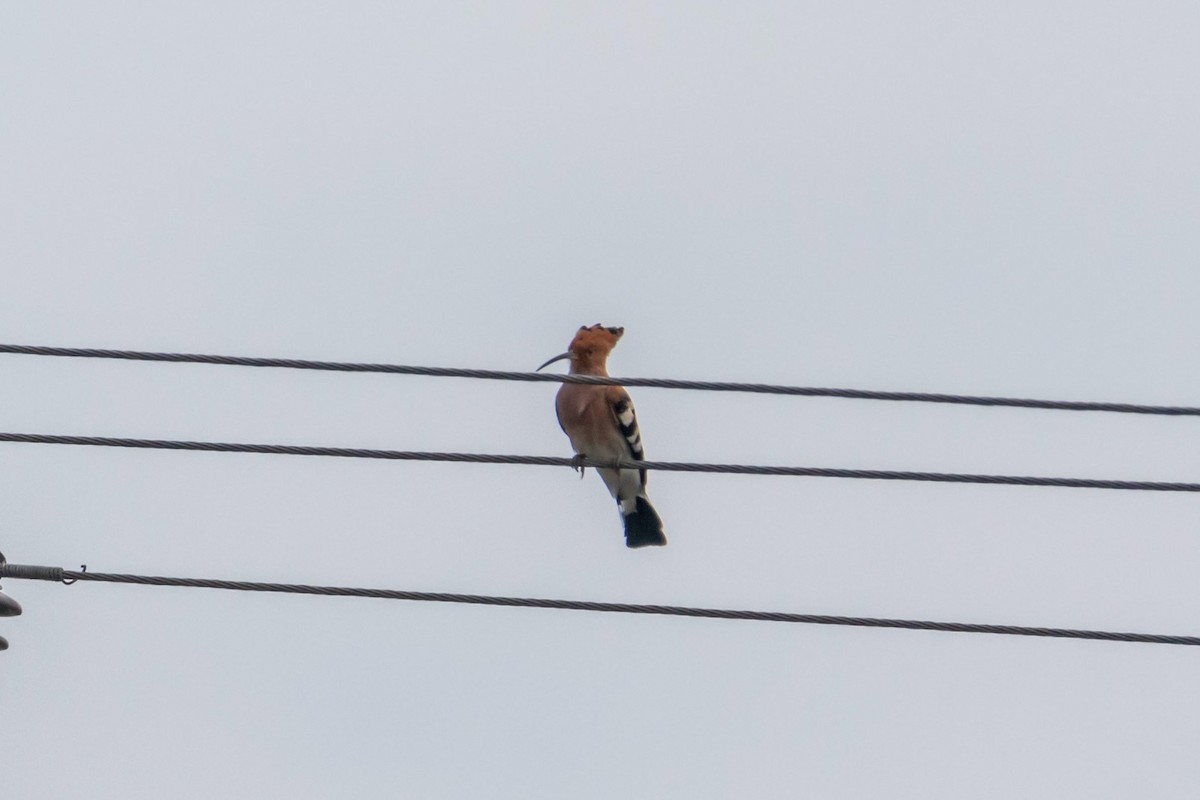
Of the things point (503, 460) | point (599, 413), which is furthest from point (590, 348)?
point (503, 460)

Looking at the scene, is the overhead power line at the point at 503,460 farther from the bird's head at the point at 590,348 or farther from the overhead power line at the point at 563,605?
the bird's head at the point at 590,348

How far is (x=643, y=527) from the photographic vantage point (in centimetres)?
1082

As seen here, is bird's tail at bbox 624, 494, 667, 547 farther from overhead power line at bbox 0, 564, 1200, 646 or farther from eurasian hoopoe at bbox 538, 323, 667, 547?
overhead power line at bbox 0, 564, 1200, 646

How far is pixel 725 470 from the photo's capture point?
6.38 meters

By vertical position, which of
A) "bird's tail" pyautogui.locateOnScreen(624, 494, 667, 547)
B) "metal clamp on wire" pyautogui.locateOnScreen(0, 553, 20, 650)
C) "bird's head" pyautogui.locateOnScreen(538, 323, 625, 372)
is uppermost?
"bird's head" pyautogui.locateOnScreen(538, 323, 625, 372)

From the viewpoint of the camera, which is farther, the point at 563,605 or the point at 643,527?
the point at 643,527

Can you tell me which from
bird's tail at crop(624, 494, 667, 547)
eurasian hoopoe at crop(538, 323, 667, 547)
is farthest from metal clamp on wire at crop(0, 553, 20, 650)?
bird's tail at crop(624, 494, 667, 547)

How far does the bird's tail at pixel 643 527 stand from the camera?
425 inches

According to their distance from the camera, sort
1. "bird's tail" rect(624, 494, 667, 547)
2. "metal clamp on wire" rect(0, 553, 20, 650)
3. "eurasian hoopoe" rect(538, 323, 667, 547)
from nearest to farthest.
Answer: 1. "metal clamp on wire" rect(0, 553, 20, 650)
2. "eurasian hoopoe" rect(538, 323, 667, 547)
3. "bird's tail" rect(624, 494, 667, 547)

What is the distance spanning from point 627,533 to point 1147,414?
4.87 metres

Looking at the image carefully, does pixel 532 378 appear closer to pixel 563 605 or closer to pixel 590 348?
pixel 563 605

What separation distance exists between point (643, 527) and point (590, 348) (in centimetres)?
Answer: 110

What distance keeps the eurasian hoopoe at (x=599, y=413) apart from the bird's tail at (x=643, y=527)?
0.12m

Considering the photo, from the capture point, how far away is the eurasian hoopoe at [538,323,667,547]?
33.2 ft
